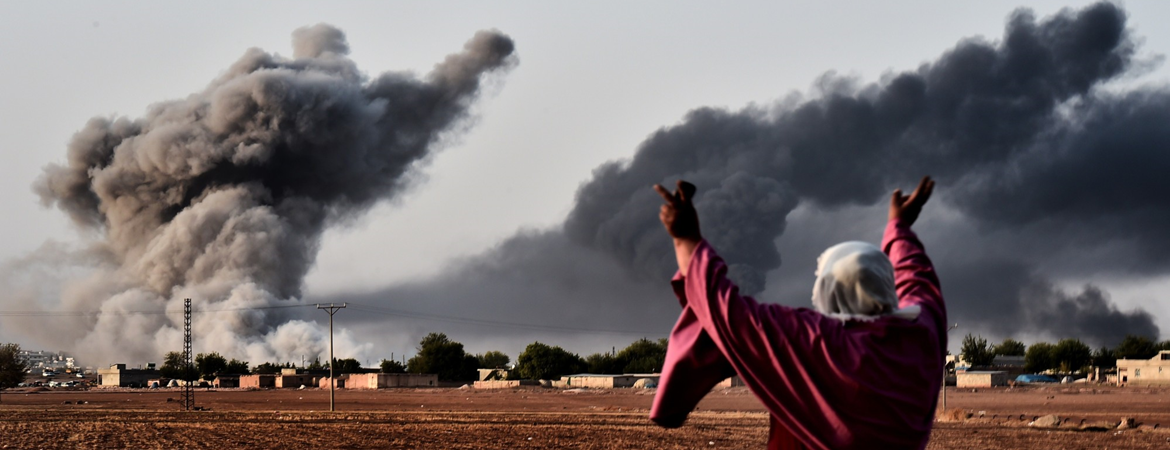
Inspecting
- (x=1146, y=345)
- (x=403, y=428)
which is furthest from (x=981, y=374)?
(x=403, y=428)

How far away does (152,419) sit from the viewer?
48.5m

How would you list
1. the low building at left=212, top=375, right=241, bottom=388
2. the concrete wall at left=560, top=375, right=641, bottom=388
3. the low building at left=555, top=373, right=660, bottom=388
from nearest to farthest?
1. the concrete wall at left=560, top=375, right=641, bottom=388
2. the low building at left=555, top=373, right=660, bottom=388
3. the low building at left=212, top=375, right=241, bottom=388

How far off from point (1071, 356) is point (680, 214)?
524 feet

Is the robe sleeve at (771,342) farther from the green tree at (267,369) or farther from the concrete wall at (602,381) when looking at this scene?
the green tree at (267,369)

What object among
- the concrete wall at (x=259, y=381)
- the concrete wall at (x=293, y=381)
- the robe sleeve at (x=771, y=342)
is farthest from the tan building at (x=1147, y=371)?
the robe sleeve at (x=771, y=342)

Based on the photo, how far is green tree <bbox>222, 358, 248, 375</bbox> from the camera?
554 feet

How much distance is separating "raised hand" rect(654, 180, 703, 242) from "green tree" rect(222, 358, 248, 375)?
175 m

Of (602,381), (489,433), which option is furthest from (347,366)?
(489,433)

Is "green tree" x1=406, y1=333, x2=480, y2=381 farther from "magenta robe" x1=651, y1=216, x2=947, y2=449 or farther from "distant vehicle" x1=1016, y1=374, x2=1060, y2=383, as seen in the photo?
"magenta robe" x1=651, y1=216, x2=947, y2=449

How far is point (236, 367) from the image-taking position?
563 ft

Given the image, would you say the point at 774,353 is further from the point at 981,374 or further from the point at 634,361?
the point at 634,361

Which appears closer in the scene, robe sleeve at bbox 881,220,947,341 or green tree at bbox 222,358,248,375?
robe sleeve at bbox 881,220,947,341

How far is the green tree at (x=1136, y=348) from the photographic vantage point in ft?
488

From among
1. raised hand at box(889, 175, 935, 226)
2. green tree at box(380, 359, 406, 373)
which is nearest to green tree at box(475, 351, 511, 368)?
green tree at box(380, 359, 406, 373)
